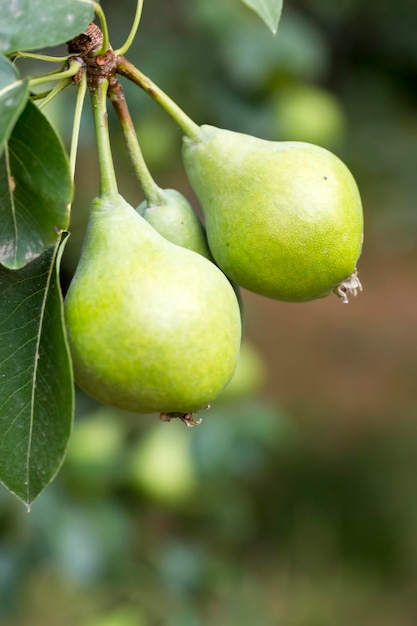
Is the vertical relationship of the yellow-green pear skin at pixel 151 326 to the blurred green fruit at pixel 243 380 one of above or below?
above

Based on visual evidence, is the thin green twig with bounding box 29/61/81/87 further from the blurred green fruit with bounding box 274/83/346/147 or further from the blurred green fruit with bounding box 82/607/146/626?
the blurred green fruit with bounding box 82/607/146/626

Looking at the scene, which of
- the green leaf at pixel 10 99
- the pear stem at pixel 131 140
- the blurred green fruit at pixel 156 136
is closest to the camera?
the green leaf at pixel 10 99

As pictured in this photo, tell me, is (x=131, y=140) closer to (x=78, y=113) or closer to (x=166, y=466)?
(x=78, y=113)

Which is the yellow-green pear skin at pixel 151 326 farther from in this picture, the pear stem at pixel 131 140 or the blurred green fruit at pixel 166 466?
the blurred green fruit at pixel 166 466

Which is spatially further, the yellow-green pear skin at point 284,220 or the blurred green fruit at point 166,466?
the blurred green fruit at point 166,466

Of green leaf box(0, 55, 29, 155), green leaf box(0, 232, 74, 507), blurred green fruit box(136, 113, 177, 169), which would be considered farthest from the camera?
blurred green fruit box(136, 113, 177, 169)

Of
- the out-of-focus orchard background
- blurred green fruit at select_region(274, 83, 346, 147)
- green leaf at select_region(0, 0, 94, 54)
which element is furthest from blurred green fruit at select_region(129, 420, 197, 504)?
green leaf at select_region(0, 0, 94, 54)

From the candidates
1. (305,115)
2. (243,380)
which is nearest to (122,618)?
(243,380)

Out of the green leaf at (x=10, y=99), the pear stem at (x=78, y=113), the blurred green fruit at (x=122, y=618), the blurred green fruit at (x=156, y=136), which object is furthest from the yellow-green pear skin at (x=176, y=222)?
the blurred green fruit at (x=122, y=618)
